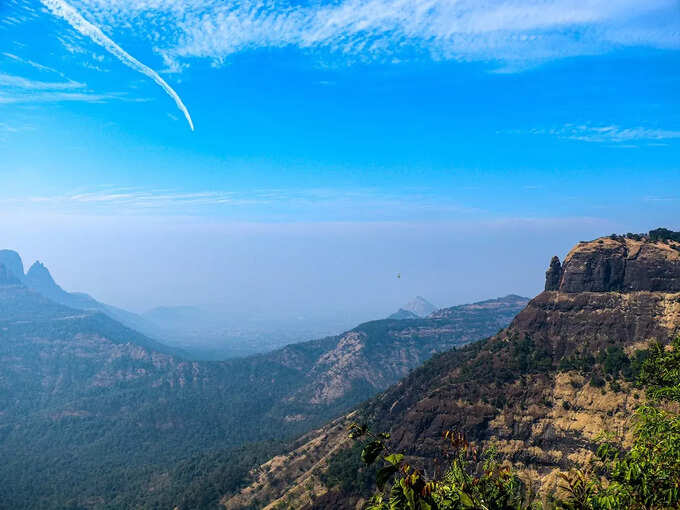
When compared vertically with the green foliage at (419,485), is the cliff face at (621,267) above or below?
above

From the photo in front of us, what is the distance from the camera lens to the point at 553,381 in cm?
9612

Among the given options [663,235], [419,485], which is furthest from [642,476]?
[663,235]

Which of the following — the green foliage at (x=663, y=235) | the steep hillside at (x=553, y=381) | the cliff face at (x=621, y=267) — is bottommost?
the steep hillside at (x=553, y=381)

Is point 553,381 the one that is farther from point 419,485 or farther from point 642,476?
point 419,485

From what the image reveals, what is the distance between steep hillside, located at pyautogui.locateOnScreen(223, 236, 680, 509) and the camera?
83.9 meters

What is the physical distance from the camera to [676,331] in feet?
279

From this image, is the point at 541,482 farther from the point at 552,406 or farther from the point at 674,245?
the point at 674,245

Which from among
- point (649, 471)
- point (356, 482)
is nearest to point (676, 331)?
point (356, 482)

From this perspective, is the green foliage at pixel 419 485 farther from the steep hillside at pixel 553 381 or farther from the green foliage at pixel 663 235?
the green foliage at pixel 663 235

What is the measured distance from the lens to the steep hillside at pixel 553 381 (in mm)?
83875

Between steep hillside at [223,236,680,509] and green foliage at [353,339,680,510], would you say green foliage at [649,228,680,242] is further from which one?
green foliage at [353,339,680,510]

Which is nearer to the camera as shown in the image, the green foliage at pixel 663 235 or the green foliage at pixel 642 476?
the green foliage at pixel 642 476

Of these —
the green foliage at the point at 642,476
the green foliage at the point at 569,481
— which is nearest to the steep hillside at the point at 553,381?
the green foliage at the point at 642,476

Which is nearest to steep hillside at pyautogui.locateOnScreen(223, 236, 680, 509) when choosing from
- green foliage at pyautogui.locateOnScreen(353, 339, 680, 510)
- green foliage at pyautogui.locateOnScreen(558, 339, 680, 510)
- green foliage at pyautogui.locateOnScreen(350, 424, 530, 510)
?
green foliage at pyautogui.locateOnScreen(558, 339, 680, 510)
